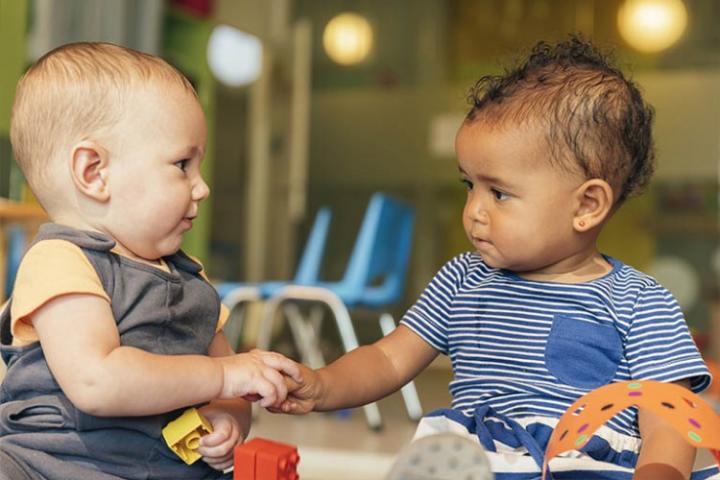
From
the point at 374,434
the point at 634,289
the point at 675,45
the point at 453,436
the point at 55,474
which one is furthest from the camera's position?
the point at 675,45

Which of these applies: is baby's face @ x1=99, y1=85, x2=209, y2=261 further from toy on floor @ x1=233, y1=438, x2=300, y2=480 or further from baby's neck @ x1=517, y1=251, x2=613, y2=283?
baby's neck @ x1=517, y1=251, x2=613, y2=283

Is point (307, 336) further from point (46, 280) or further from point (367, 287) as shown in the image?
point (46, 280)

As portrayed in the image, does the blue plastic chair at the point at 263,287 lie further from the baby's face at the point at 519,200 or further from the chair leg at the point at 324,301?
the baby's face at the point at 519,200

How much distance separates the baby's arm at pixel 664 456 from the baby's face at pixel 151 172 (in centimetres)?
45

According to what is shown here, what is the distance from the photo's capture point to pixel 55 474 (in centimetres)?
78

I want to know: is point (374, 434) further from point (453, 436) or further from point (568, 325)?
point (453, 436)

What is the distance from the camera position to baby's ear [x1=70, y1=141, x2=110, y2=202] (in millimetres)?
827

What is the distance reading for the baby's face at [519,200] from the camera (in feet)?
3.07

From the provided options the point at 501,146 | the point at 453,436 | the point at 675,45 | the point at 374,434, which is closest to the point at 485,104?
the point at 501,146

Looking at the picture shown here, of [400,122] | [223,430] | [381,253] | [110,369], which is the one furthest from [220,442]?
[400,122]

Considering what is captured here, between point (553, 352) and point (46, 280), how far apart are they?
0.47m

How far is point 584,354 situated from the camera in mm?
912

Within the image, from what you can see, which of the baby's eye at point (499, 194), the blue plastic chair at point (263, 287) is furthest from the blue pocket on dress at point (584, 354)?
the blue plastic chair at point (263, 287)

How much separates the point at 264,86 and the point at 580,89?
4926mm
